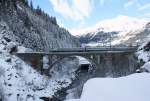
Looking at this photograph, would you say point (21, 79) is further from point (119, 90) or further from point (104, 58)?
point (119, 90)

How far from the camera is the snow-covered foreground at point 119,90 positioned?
10367 millimetres

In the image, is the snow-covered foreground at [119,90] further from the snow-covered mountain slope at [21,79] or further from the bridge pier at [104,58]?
the bridge pier at [104,58]

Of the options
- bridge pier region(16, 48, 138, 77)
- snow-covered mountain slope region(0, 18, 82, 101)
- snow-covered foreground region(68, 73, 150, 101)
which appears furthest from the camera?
bridge pier region(16, 48, 138, 77)

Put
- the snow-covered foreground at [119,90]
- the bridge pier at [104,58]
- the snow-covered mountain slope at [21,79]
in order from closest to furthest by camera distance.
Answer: the snow-covered foreground at [119,90], the snow-covered mountain slope at [21,79], the bridge pier at [104,58]

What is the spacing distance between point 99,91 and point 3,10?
3967 inches

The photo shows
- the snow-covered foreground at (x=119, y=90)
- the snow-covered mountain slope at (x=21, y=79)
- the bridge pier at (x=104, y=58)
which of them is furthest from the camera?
the bridge pier at (x=104, y=58)

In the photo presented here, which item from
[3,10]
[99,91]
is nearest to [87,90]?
[99,91]

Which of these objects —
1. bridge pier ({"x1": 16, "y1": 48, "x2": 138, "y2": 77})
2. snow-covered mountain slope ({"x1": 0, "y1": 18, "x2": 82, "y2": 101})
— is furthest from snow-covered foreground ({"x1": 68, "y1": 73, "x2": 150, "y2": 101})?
bridge pier ({"x1": 16, "y1": 48, "x2": 138, "y2": 77})

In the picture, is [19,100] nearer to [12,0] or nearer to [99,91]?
[99,91]

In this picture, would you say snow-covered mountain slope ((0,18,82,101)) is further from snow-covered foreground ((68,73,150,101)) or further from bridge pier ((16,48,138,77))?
snow-covered foreground ((68,73,150,101))

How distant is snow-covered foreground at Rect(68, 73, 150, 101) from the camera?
1037 centimetres

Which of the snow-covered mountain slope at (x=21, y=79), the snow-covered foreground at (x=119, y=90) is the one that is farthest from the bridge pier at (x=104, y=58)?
the snow-covered foreground at (x=119, y=90)

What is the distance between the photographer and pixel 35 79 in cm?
8256

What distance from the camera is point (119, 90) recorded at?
1135 cm
